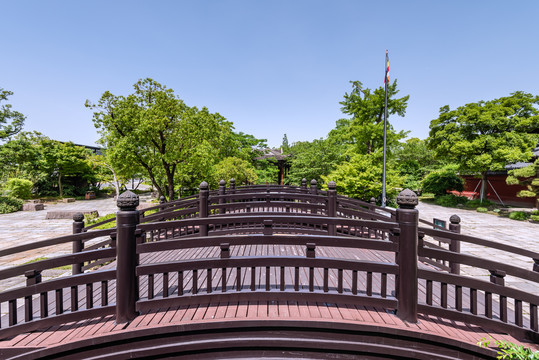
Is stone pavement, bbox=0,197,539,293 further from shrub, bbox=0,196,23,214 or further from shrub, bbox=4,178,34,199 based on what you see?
shrub, bbox=4,178,34,199

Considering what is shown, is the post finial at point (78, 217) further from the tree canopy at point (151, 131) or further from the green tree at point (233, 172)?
the green tree at point (233, 172)

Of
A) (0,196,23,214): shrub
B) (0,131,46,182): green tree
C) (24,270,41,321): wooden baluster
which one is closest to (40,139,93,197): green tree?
(0,131,46,182): green tree

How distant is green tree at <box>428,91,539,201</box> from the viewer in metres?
16.9

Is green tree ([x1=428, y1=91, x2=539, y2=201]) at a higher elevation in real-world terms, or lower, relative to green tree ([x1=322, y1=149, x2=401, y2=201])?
higher

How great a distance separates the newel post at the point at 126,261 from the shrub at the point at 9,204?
2335 centimetres

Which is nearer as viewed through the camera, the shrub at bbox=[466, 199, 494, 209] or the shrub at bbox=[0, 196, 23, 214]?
the shrub at bbox=[0, 196, 23, 214]

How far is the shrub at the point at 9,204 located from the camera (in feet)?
55.8

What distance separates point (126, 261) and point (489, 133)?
86.1 feet

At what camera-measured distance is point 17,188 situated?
20.1 metres

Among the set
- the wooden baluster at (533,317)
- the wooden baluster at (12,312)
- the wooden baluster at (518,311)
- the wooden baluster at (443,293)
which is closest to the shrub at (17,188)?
the wooden baluster at (12,312)

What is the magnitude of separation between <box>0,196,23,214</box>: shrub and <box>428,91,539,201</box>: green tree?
35.7 meters

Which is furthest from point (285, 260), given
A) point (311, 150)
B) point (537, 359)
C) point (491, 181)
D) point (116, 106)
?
point (491, 181)

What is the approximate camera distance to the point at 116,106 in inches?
519

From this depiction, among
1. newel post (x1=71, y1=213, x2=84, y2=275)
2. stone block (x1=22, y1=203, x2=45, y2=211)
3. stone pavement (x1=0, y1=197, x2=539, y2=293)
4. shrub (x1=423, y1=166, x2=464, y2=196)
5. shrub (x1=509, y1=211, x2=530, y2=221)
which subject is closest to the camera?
newel post (x1=71, y1=213, x2=84, y2=275)
